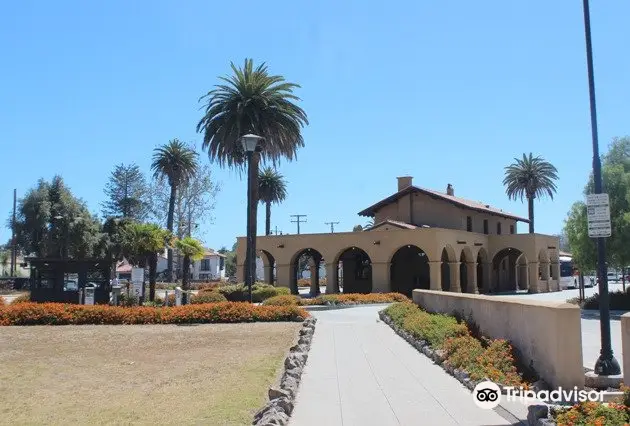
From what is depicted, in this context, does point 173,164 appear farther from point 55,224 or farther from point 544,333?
point 544,333

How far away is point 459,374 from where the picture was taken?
10.8 meters

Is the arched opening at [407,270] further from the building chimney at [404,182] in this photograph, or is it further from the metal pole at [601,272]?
the metal pole at [601,272]

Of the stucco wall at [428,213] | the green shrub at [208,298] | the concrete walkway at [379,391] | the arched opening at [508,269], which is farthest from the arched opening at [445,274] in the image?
the concrete walkway at [379,391]

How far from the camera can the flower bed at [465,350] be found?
32.3 ft

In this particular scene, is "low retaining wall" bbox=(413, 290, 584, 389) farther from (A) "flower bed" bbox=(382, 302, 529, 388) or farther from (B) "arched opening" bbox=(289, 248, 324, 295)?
(B) "arched opening" bbox=(289, 248, 324, 295)

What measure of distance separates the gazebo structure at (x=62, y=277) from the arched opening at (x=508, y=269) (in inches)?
1380

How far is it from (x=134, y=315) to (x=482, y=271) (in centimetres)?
3539

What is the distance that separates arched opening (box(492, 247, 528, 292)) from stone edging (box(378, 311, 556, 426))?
34.4 metres

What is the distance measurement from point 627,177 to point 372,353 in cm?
1641

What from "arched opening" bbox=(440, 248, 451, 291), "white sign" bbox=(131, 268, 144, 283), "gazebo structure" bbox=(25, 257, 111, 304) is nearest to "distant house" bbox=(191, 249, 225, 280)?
"arched opening" bbox=(440, 248, 451, 291)

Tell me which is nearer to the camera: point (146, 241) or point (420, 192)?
point (146, 241)

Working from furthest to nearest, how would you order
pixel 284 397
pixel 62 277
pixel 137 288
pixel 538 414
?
pixel 137 288
pixel 62 277
pixel 284 397
pixel 538 414

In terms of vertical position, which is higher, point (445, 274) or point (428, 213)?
point (428, 213)

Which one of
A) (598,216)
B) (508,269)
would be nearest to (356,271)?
(508,269)
